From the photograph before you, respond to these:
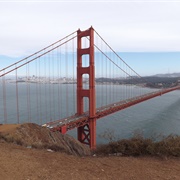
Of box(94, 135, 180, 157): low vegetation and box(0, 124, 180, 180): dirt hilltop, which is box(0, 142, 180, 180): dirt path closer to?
box(0, 124, 180, 180): dirt hilltop

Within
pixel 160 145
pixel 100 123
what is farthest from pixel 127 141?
pixel 100 123

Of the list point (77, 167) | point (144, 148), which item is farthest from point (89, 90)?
point (77, 167)

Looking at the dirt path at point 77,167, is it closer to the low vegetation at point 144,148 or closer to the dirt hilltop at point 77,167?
the dirt hilltop at point 77,167

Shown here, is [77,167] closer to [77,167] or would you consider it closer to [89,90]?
[77,167]

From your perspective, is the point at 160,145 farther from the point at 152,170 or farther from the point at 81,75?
the point at 81,75

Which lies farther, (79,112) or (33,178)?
(79,112)

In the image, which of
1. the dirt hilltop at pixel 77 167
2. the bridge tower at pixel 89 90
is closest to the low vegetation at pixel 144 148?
the dirt hilltop at pixel 77 167

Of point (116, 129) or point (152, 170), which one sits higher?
point (152, 170)
